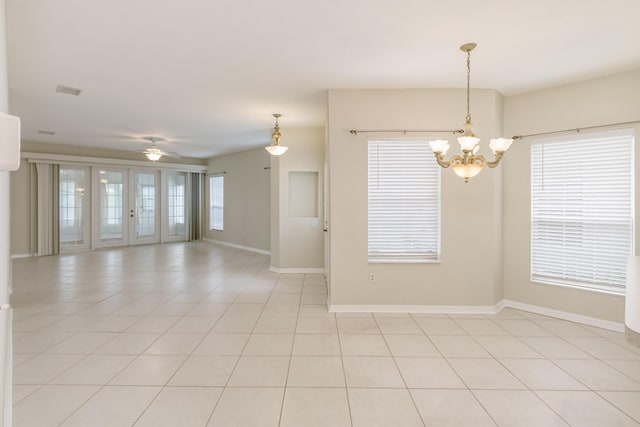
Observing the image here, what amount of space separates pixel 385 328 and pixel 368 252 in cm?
97

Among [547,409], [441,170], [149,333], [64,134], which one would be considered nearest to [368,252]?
[441,170]

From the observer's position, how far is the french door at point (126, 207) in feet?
30.1

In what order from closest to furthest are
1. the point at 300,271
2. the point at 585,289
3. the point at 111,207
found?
the point at 585,289, the point at 300,271, the point at 111,207

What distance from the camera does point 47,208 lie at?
26.8 ft

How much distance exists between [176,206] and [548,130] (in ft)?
32.7

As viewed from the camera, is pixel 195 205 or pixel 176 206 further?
pixel 195 205

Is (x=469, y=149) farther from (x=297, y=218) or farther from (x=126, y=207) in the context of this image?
(x=126, y=207)

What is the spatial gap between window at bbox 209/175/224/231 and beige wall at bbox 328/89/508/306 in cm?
685

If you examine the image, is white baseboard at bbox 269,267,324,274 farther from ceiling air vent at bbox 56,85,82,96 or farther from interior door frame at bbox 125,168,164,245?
interior door frame at bbox 125,168,164,245

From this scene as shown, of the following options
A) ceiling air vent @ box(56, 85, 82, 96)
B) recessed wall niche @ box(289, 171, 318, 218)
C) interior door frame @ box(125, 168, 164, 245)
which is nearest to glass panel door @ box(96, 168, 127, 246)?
interior door frame @ box(125, 168, 164, 245)

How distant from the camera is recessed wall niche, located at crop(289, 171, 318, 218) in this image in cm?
671

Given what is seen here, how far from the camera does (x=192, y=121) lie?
235 inches

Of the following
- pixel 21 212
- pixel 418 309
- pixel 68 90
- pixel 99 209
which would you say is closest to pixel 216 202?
pixel 99 209

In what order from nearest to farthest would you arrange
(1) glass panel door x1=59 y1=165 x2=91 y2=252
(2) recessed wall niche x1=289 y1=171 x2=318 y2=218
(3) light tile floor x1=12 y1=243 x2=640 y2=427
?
(3) light tile floor x1=12 y1=243 x2=640 y2=427, (2) recessed wall niche x1=289 y1=171 x2=318 y2=218, (1) glass panel door x1=59 y1=165 x2=91 y2=252
